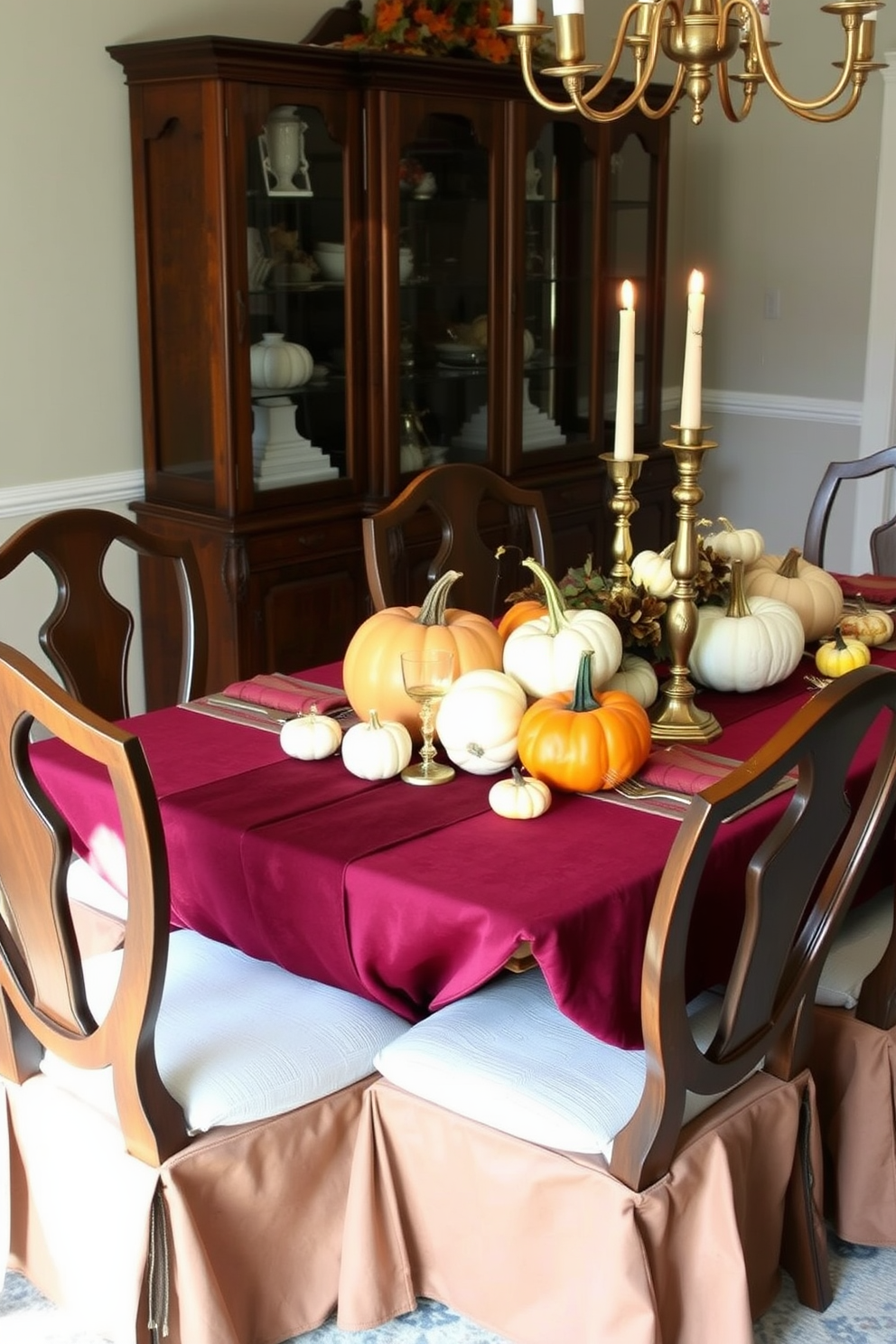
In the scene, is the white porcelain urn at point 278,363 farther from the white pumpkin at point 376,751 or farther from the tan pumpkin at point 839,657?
the white pumpkin at point 376,751

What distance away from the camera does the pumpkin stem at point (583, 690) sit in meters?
1.93

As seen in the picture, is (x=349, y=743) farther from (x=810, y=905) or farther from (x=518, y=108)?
(x=518, y=108)

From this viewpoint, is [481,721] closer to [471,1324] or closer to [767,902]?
[767,902]

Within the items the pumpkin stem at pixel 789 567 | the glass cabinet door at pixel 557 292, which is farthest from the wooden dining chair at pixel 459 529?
the glass cabinet door at pixel 557 292

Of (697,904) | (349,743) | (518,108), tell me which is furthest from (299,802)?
(518,108)

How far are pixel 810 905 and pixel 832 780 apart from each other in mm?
433

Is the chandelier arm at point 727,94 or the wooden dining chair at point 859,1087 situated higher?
the chandelier arm at point 727,94

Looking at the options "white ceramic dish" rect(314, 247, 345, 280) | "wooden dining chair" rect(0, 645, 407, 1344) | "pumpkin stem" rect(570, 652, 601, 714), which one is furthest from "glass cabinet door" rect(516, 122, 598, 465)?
"wooden dining chair" rect(0, 645, 407, 1344)

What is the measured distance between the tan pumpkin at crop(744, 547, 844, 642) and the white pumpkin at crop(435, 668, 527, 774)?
0.68 meters

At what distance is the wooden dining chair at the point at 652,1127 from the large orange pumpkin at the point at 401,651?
1.32 ft

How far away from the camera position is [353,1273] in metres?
1.86

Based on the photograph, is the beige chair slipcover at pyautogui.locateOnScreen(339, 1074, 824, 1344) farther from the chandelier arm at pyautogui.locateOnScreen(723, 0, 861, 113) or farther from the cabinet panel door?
the cabinet panel door

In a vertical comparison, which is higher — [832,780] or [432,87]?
[432,87]

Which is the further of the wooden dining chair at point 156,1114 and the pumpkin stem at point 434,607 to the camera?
the pumpkin stem at point 434,607
